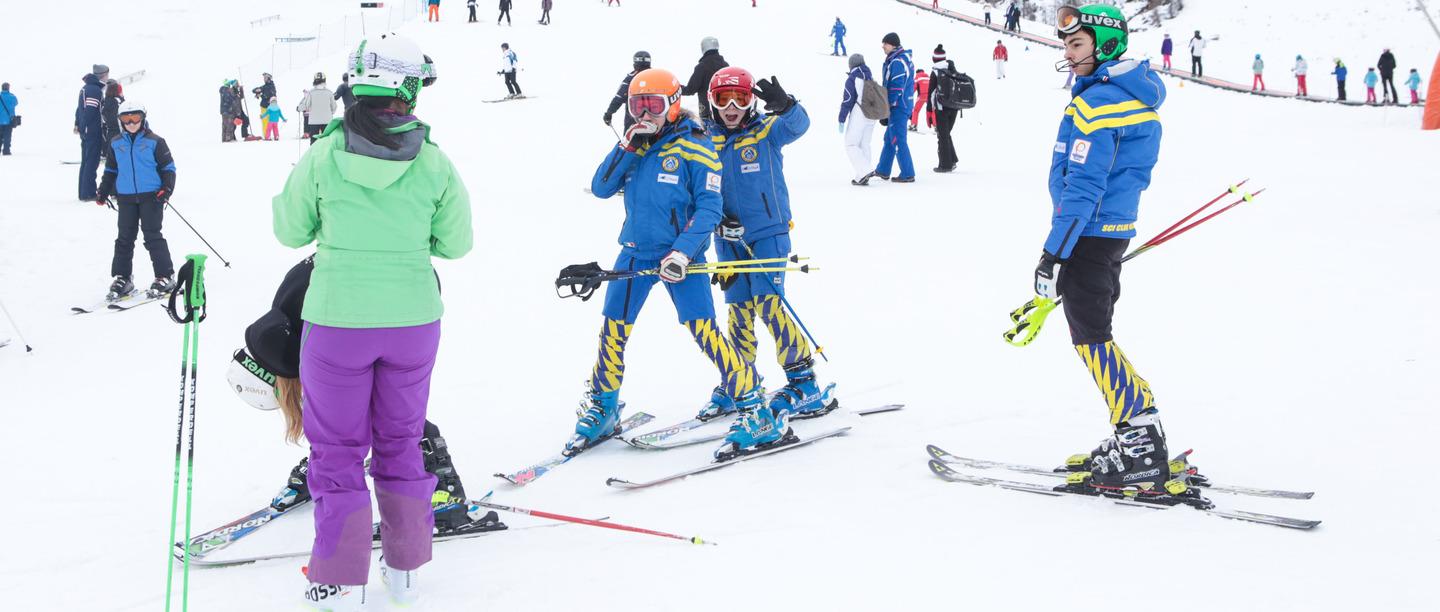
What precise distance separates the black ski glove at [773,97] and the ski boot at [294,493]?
298 cm

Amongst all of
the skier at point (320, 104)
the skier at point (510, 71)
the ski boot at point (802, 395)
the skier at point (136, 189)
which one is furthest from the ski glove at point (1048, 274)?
the skier at point (510, 71)

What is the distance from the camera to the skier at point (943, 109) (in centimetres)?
1402

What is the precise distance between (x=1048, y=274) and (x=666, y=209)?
1904 millimetres

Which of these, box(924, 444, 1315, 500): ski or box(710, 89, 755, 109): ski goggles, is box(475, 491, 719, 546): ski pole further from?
box(710, 89, 755, 109): ski goggles

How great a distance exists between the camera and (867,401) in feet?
21.4

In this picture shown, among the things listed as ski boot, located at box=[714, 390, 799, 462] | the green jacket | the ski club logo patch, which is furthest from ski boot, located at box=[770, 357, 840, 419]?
the green jacket

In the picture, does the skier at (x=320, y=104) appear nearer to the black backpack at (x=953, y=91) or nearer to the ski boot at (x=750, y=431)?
the black backpack at (x=953, y=91)

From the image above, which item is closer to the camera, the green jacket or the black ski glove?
the green jacket

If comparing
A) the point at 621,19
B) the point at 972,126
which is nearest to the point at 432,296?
the point at 972,126

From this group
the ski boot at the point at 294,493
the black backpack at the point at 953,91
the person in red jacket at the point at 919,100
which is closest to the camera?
the ski boot at the point at 294,493

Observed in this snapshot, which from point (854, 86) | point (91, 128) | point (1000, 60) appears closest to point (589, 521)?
point (854, 86)

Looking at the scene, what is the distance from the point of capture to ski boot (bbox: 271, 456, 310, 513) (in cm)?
473

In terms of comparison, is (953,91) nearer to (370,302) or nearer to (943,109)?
(943,109)

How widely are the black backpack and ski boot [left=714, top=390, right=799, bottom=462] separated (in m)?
9.33
